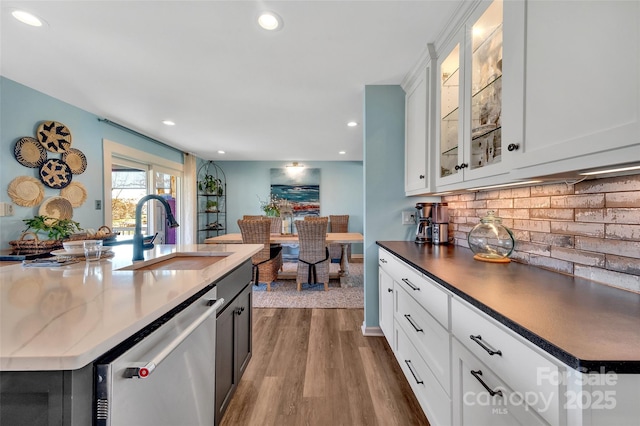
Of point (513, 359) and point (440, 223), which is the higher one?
point (440, 223)

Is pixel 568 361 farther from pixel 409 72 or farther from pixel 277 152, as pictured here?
pixel 277 152

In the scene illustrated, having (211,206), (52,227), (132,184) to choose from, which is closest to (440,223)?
(52,227)

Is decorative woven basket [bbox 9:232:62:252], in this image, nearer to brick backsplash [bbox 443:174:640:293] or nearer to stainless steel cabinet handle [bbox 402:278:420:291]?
stainless steel cabinet handle [bbox 402:278:420:291]

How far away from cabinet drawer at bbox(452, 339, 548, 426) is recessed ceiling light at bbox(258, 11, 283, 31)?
194 cm

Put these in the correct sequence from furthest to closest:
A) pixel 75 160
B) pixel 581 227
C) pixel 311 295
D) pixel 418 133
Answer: pixel 311 295
pixel 75 160
pixel 418 133
pixel 581 227

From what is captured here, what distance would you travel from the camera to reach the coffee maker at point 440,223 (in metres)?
2.20

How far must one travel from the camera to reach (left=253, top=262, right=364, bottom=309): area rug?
3311 mm

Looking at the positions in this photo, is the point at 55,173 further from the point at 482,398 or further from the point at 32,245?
the point at 482,398

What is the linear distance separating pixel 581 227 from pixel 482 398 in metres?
0.86

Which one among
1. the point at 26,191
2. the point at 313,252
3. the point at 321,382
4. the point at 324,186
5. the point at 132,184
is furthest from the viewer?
the point at 324,186

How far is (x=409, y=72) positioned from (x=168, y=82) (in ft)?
7.06

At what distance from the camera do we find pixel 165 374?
2.72ft

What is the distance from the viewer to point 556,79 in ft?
2.94

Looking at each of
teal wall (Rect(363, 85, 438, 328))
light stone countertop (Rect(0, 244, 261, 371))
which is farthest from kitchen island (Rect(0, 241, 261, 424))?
teal wall (Rect(363, 85, 438, 328))
